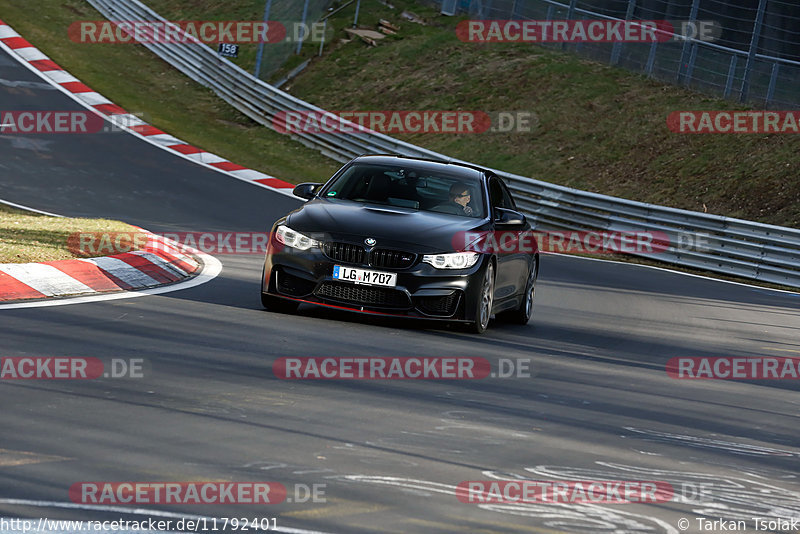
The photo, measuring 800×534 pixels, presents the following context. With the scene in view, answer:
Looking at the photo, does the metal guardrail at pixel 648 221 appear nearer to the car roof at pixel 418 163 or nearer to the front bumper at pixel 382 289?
the car roof at pixel 418 163

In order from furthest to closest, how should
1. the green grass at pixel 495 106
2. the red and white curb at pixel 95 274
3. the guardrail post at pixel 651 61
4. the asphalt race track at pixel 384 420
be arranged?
the guardrail post at pixel 651 61 < the green grass at pixel 495 106 < the red and white curb at pixel 95 274 < the asphalt race track at pixel 384 420

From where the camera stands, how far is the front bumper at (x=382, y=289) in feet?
33.0

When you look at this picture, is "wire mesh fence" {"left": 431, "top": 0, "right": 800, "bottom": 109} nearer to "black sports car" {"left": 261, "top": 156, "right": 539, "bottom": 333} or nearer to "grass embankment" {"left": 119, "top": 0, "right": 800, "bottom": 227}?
"grass embankment" {"left": 119, "top": 0, "right": 800, "bottom": 227}

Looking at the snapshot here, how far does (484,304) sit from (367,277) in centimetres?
122

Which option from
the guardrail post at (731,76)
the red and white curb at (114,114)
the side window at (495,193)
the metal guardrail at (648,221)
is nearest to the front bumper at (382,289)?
the side window at (495,193)

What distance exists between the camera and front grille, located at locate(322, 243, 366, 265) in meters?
10.1

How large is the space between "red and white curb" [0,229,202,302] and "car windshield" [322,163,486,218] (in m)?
1.83

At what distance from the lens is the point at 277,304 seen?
10469 millimetres

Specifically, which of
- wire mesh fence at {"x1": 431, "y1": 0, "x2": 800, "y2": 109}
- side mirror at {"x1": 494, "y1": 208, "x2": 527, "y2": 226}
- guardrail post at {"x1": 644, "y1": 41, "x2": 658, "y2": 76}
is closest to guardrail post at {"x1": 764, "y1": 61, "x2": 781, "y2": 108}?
wire mesh fence at {"x1": 431, "y1": 0, "x2": 800, "y2": 109}

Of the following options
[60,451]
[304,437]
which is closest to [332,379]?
[304,437]

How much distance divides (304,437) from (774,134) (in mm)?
23126

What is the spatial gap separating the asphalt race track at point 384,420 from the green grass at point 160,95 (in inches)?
609

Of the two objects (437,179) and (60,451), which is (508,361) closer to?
(437,179)

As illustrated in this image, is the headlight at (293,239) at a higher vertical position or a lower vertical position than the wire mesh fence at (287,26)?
lower
